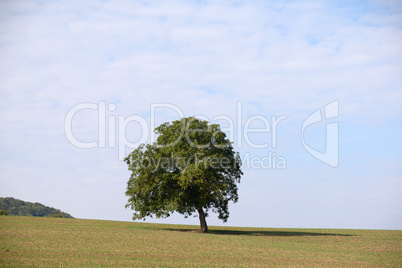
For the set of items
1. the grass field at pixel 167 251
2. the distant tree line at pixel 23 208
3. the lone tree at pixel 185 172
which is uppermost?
the lone tree at pixel 185 172

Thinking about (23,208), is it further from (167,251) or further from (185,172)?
(167,251)

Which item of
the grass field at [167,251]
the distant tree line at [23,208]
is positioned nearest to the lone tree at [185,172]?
the grass field at [167,251]

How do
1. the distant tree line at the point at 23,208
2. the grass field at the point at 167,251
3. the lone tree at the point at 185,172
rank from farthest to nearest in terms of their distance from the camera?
1. the distant tree line at the point at 23,208
2. the lone tree at the point at 185,172
3. the grass field at the point at 167,251

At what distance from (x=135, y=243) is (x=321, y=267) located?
683 inches

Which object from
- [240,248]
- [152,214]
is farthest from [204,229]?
[240,248]

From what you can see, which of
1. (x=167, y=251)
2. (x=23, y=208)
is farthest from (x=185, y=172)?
(x=23, y=208)

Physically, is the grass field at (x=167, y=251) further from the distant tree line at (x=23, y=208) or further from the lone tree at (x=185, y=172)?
the distant tree line at (x=23, y=208)

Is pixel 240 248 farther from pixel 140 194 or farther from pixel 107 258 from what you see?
pixel 140 194

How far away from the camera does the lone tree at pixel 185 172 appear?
165 ft

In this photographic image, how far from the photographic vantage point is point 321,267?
29516mm

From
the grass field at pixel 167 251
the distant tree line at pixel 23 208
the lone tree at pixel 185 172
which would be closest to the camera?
the grass field at pixel 167 251

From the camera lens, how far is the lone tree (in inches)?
1982

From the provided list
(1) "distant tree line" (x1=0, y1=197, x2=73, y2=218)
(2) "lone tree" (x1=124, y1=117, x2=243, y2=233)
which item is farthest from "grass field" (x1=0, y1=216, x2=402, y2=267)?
(1) "distant tree line" (x1=0, y1=197, x2=73, y2=218)

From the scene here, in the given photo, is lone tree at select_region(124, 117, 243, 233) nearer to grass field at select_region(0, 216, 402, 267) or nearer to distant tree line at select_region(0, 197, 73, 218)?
grass field at select_region(0, 216, 402, 267)
